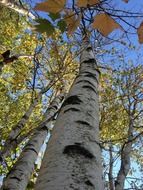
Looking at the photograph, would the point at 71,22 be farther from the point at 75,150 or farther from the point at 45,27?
the point at 75,150

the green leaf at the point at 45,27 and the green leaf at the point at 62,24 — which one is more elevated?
the green leaf at the point at 62,24

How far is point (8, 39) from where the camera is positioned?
1317cm

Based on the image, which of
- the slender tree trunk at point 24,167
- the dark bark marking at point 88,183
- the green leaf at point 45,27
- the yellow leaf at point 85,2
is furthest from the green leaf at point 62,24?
the slender tree trunk at point 24,167

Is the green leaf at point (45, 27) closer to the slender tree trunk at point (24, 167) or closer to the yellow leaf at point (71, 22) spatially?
the yellow leaf at point (71, 22)

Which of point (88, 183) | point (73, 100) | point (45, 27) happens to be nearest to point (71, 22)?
point (45, 27)

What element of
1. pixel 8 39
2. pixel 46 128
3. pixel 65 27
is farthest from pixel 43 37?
pixel 65 27

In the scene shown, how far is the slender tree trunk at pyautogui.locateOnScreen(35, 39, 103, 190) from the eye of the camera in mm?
987

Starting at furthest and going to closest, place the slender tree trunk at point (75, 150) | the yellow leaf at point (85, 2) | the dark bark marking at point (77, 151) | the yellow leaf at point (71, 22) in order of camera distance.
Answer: the yellow leaf at point (71, 22) < the yellow leaf at point (85, 2) < the dark bark marking at point (77, 151) < the slender tree trunk at point (75, 150)

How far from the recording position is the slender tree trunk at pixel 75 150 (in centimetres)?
99

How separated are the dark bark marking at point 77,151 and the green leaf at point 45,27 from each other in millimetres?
635

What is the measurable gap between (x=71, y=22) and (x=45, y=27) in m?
0.14

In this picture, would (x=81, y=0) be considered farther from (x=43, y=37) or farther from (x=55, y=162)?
(x=43, y=37)

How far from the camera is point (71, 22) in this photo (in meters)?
1.48

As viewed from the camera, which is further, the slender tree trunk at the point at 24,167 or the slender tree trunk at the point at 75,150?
the slender tree trunk at the point at 24,167
